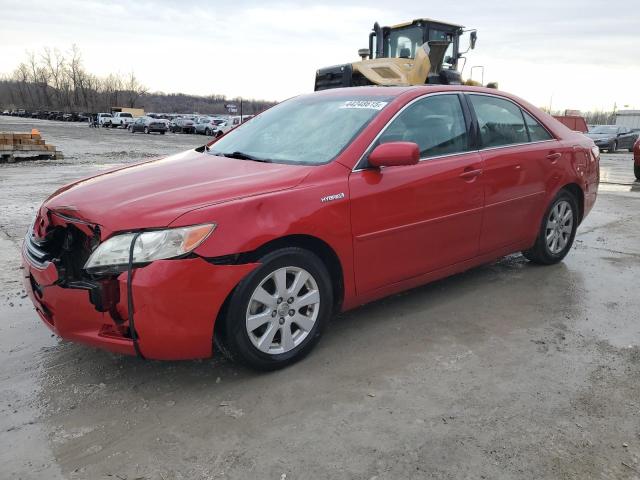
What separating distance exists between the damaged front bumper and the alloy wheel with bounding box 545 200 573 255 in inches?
128

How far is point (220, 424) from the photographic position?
2.59m

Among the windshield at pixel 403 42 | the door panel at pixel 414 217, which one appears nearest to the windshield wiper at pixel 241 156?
the door panel at pixel 414 217

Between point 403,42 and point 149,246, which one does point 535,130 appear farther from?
point 403,42

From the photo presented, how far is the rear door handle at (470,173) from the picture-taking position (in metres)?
3.94

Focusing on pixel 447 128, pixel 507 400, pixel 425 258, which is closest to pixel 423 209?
pixel 425 258

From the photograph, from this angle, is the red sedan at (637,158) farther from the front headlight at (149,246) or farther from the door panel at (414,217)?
the front headlight at (149,246)

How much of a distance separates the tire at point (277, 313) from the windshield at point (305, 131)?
71cm

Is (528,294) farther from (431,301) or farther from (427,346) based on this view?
(427,346)

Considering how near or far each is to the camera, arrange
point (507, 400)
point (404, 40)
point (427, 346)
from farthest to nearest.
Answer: point (404, 40) < point (427, 346) < point (507, 400)

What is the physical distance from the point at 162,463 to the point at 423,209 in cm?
224

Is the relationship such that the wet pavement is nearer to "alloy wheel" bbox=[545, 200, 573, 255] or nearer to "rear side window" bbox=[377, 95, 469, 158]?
"alloy wheel" bbox=[545, 200, 573, 255]

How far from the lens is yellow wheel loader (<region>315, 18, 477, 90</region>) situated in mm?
12078

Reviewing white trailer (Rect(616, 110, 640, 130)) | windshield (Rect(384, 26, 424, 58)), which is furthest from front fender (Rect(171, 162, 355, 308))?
white trailer (Rect(616, 110, 640, 130))

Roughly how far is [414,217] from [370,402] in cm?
134
